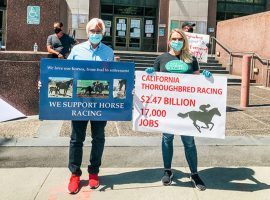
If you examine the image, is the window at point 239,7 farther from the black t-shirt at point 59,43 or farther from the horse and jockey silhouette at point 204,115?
the horse and jockey silhouette at point 204,115

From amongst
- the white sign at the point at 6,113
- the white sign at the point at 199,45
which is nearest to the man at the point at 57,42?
the white sign at the point at 199,45

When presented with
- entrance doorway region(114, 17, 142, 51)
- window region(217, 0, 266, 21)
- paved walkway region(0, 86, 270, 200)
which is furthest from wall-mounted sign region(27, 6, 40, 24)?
Answer: window region(217, 0, 266, 21)

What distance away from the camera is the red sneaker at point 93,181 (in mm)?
4717

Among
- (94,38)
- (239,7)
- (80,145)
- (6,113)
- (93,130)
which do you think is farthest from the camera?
(239,7)

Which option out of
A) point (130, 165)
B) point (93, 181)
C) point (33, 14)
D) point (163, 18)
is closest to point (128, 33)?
point (163, 18)

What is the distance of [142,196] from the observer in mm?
4523

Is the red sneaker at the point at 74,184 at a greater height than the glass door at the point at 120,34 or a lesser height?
lesser

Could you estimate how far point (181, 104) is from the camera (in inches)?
192

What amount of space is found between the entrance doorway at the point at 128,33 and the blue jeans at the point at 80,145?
2388cm

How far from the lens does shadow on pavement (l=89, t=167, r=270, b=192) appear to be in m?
4.87

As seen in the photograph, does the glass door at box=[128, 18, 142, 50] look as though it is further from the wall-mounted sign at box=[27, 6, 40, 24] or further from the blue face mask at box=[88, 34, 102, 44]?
the blue face mask at box=[88, 34, 102, 44]

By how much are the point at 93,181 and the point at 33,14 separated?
20.6ft

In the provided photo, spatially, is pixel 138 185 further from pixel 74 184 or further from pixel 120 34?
pixel 120 34

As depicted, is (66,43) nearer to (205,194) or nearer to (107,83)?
(107,83)
